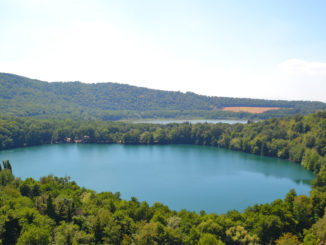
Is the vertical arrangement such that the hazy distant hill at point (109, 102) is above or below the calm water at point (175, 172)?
above

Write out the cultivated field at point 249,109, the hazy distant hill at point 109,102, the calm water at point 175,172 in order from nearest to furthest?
the calm water at point 175,172 → the hazy distant hill at point 109,102 → the cultivated field at point 249,109

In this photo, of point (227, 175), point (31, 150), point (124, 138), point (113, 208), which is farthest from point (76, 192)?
point (124, 138)

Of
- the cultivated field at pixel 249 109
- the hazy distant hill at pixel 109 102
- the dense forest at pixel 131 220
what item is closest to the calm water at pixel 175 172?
the dense forest at pixel 131 220

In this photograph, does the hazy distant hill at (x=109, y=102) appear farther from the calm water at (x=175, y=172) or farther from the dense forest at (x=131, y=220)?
the dense forest at (x=131, y=220)

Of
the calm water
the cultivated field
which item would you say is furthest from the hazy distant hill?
the calm water

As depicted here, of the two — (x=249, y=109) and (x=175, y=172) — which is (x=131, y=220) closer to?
(x=175, y=172)

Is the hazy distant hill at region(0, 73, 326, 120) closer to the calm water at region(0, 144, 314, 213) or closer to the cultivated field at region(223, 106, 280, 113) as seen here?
the cultivated field at region(223, 106, 280, 113)

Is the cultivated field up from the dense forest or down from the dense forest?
up
